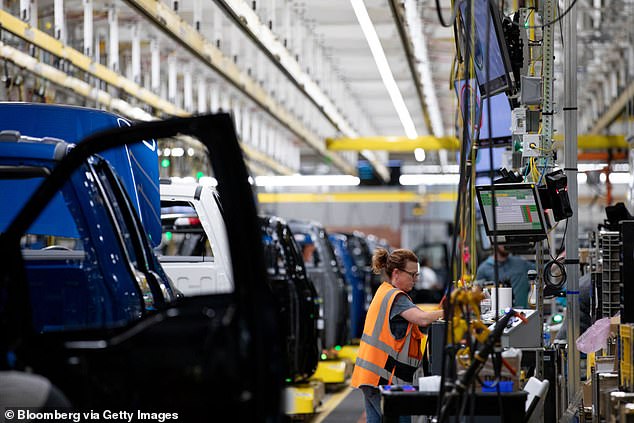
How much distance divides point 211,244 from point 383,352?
104 inches

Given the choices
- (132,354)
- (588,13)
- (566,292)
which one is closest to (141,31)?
(588,13)

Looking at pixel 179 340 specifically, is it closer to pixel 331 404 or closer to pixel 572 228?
pixel 572 228

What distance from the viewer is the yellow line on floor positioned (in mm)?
10664

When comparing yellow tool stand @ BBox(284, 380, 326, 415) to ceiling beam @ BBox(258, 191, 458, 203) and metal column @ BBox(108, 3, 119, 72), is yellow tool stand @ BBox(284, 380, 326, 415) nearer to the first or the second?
metal column @ BBox(108, 3, 119, 72)

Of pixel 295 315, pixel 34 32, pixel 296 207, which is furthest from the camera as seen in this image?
pixel 296 207

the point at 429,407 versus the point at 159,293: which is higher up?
the point at 159,293

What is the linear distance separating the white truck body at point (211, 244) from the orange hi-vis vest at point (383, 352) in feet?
7.75

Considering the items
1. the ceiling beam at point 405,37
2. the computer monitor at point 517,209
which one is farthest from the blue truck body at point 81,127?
the ceiling beam at point 405,37

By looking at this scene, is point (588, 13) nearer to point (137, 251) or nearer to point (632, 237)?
point (632, 237)

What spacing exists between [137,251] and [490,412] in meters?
1.76

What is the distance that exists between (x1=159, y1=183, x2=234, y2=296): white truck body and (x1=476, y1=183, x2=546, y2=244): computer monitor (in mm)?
2843

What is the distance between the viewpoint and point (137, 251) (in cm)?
473

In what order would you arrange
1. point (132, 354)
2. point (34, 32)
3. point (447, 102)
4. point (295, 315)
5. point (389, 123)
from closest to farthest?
point (132, 354) → point (34, 32) → point (295, 315) → point (447, 102) → point (389, 123)

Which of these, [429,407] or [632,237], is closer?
[429,407]
